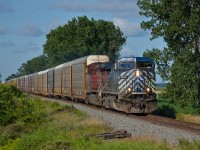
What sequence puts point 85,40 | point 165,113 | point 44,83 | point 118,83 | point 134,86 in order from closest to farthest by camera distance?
point 134,86 < point 118,83 < point 165,113 < point 44,83 < point 85,40

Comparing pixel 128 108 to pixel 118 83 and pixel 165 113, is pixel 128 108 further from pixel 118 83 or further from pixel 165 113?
pixel 165 113

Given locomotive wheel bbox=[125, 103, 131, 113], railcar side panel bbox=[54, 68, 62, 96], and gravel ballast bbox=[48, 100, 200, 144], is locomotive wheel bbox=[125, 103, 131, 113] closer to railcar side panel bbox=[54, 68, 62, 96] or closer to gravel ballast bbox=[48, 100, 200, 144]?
gravel ballast bbox=[48, 100, 200, 144]

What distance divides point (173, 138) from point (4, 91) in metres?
14.7

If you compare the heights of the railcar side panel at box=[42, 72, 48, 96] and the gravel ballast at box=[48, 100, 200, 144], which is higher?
the railcar side panel at box=[42, 72, 48, 96]

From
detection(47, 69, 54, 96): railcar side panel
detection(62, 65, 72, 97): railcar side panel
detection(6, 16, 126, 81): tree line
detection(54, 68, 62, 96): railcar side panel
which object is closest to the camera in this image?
detection(62, 65, 72, 97): railcar side panel

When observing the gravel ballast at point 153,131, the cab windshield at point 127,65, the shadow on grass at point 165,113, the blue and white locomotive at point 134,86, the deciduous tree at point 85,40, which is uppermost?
the deciduous tree at point 85,40

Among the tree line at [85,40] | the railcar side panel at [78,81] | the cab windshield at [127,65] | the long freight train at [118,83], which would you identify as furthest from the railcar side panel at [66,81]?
the tree line at [85,40]

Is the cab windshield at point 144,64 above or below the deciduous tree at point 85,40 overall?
below

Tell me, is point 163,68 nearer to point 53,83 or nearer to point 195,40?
point 195,40

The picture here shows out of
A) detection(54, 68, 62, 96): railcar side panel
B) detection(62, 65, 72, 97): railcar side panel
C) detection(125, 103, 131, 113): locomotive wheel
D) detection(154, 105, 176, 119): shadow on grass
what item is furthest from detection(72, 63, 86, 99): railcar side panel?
detection(125, 103, 131, 113): locomotive wheel

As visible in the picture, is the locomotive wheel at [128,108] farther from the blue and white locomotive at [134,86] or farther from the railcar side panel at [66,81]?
the railcar side panel at [66,81]

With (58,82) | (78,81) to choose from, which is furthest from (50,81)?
(78,81)

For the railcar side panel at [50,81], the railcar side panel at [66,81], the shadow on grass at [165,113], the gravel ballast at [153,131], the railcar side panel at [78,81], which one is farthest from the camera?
the railcar side panel at [50,81]

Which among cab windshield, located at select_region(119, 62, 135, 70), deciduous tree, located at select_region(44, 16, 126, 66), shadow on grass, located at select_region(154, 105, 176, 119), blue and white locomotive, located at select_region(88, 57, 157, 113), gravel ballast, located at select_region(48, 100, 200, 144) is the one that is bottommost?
gravel ballast, located at select_region(48, 100, 200, 144)
